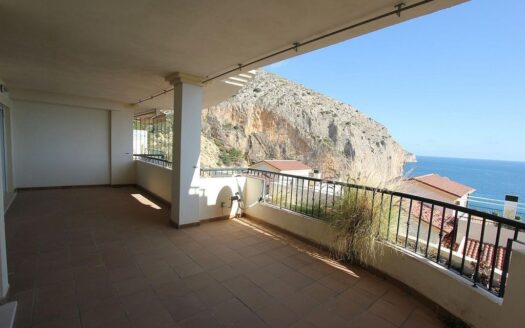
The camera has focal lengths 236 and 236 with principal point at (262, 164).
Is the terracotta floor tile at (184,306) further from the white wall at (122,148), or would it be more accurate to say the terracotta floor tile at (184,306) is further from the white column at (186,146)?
the white wall at (122,148)

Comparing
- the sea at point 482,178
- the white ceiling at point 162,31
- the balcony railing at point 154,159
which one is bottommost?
the sea at point 482,178

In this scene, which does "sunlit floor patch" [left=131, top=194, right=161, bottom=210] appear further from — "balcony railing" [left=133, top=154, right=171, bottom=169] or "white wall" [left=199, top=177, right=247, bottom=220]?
"white wall" [left=199, top=177, right=247, bottom=220]

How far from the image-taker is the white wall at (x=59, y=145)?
20.0 feet

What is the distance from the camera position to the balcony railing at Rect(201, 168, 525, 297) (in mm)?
1934

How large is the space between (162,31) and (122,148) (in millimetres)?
5995

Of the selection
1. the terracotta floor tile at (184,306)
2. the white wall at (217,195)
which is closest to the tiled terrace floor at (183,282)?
the terracotta floor tile at (184,306)

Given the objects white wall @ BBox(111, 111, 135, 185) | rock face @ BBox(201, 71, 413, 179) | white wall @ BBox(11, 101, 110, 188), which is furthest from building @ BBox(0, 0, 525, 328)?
rock face @ BBox(201, 71, 413, 179)

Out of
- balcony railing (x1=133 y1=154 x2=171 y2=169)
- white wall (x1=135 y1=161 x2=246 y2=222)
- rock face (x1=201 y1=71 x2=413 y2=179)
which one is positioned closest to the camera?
white wall (x1=135 y1=161 x2=246 y2=222)

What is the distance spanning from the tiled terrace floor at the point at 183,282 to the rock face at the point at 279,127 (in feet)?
64.3

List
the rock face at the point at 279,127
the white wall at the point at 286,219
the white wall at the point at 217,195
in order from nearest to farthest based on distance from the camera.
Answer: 1. the white wall at the point at 286,219
2. the white wall at the point at 217,195
3. the rock face at the point at 279,127

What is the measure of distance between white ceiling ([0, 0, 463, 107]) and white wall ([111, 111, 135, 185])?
3327 millimetres

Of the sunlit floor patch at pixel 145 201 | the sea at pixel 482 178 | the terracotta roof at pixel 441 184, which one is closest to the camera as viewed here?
the sea at pixel 482 178

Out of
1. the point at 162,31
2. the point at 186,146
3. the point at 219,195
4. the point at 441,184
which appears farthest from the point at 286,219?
the point at 441,184

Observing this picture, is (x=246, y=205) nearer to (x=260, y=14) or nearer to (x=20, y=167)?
(x=260, y=14)
